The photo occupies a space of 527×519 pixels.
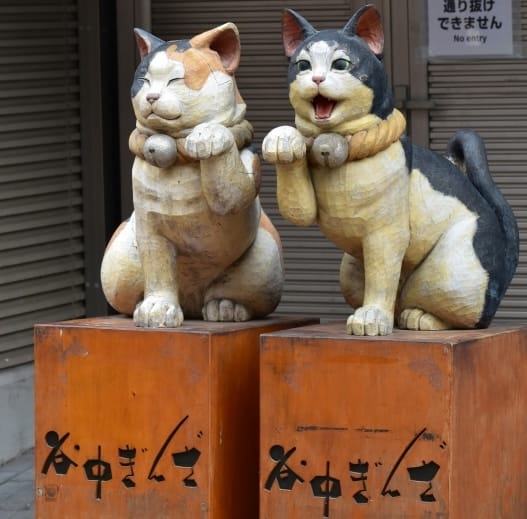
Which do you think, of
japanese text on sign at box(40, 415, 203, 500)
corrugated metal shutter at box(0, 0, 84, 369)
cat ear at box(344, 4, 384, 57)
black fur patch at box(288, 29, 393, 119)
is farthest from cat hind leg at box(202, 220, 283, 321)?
corrugated metal shutter at box(0, 0, 84, 369)

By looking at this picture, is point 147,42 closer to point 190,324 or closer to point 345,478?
point 190,324

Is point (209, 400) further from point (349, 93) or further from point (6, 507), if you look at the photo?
point (6, 507)

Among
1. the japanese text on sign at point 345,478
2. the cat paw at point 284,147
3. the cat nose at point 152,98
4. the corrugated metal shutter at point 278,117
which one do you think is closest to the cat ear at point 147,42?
the cat nose at point 152,98

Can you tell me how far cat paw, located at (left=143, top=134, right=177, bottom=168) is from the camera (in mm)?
4629

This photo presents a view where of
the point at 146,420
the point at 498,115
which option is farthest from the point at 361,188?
the point at 498,115

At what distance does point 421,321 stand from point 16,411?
2750mm

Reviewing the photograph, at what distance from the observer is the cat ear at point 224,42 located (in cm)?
479

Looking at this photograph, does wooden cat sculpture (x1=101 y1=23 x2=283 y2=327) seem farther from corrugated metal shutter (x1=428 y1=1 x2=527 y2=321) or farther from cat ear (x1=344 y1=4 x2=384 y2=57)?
corrugated metal shutter (x1=428 y1=1 x2=527 y2=321)

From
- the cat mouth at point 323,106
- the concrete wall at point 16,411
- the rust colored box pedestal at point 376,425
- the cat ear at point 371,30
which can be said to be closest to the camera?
the rust colored box pedestal at point 376,425

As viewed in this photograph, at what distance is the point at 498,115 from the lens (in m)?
6.92

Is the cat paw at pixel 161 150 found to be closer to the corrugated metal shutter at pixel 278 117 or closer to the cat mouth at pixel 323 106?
the cat mouth at pixel 323 106

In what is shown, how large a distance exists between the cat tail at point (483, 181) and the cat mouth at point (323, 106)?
667mm

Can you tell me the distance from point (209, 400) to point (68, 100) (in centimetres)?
299

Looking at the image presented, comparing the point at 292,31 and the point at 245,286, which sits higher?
the point at 292,31
